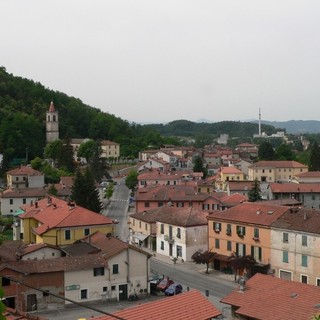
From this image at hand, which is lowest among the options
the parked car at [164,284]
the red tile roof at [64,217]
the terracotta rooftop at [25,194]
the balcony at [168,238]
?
the parked car at [164,284]

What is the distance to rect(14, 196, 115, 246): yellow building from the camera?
3559cm

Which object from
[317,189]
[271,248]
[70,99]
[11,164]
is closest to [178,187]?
[317,189]

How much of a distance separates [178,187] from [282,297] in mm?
37208

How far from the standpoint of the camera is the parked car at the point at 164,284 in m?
31.1

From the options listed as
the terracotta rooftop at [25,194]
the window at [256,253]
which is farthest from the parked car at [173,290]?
A: the terracotta rooftop at [25,194]

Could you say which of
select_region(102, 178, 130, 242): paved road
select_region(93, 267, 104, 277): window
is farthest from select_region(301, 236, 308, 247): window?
select_region(102, 178, 130, 242): paved road

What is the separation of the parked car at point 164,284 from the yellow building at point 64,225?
21.0ft

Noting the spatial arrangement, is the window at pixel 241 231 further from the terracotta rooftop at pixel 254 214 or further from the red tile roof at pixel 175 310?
the red tile roof at pixel 175 310

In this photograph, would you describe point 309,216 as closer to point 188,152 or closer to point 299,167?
point 299,167

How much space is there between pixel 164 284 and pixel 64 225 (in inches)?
312

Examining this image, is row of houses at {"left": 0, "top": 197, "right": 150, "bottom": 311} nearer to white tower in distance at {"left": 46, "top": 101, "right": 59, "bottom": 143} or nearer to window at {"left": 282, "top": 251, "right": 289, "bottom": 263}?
window at {"left": 282, "top": 251, "right": 289, "bottom": 263}

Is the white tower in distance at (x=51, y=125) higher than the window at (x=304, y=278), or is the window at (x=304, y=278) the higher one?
the white tower in distance at (x=51, y=125)

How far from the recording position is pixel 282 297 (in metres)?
21.6

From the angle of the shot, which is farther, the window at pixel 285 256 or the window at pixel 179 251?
the window at pixel 179 251
